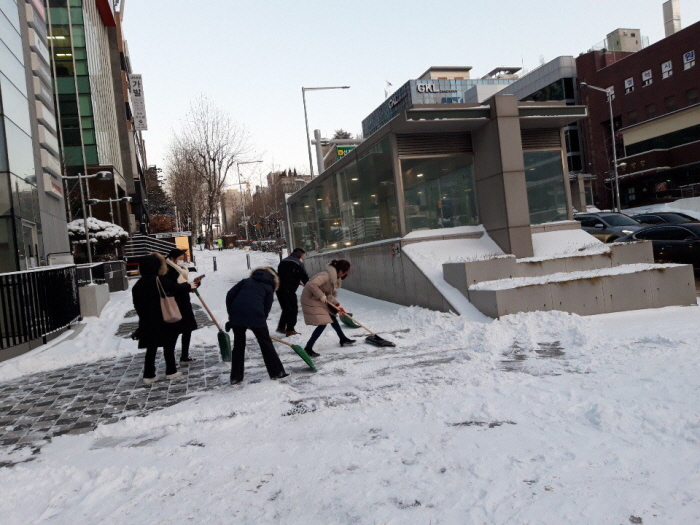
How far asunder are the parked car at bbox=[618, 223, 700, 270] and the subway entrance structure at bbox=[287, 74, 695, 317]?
3.00 metres

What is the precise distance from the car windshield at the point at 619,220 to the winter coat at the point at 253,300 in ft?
54.4

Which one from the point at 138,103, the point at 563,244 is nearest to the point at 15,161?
the point at 563,244

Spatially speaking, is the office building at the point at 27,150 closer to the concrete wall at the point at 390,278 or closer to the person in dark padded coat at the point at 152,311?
the person in dark padded coat at the point at 152,311

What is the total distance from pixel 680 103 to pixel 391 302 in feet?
149

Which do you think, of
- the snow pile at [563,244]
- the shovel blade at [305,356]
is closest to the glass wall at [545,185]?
the snow pile at [563,244]

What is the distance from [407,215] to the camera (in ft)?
41.2

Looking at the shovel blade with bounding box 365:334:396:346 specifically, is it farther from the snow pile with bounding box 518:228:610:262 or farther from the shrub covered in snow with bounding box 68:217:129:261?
the shrub covered in snow with bounding box 68:217:129:261

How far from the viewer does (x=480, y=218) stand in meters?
12.9

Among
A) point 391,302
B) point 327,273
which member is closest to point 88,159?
point 391,302

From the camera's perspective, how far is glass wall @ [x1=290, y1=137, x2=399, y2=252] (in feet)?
42.7

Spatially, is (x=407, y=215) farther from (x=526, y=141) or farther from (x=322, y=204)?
(x=322, y=204)

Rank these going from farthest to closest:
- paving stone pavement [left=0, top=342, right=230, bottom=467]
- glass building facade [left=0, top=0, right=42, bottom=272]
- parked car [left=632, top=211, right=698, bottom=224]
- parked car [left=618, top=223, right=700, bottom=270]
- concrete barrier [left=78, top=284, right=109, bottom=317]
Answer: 1. parked car [left=632, top=211, right=698, bottom=224]
2. concrete barrier [left=78, top=284, right=109, bottom=317]
3. parked car [left=618, top=223, right=700, bottom=270]
4. glass building facade [left=0, top=0, right=42, bottom=272]
5. paving stone pavement [left=0, top=342, right=230, bottom=467]

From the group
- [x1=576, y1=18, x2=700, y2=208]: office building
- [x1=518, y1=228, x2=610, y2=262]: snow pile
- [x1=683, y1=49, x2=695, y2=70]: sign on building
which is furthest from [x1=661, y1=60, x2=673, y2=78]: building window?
→ [x1=518, y1=228, x2=610, y2=262]: snow pile

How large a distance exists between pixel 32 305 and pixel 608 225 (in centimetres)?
1814
